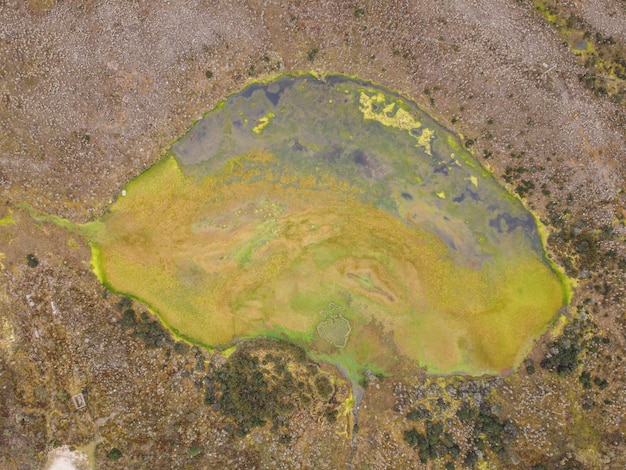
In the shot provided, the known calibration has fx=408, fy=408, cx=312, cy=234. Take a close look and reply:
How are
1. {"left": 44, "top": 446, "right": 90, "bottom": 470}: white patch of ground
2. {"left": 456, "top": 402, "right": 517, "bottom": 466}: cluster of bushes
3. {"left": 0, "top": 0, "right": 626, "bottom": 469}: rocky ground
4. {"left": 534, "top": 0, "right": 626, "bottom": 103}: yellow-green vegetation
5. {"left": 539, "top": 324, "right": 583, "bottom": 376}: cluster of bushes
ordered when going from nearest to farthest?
{"left": 44, "top": 446, "right": 90, "bottom": 470}: white patch of ground, {"left": 456, "top": 402, "right": 517, "bottom": 466}: cluster of bushes, {"left": 0, "top": 0, "right": 626, "bottom": 469}: rocky ground, {"left": 539, "top": 324, "right": 583, "bottom": 376}: cluster of bushes, {"left": 534, "top": 0, "right": 626, "bottom": 103}: yellow-green vegetation

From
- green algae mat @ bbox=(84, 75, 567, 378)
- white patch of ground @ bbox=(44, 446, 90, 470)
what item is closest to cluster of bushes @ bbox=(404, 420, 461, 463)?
green algae mat @ bbox=(84, 75, 567, 378)

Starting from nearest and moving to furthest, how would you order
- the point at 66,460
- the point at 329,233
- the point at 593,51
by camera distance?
1. the point at 66,460
2. the point at 593,51
3. the point at 329,233

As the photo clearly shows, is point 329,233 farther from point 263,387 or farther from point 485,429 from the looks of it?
point 485,429

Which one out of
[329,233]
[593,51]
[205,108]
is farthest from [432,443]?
[593,51]

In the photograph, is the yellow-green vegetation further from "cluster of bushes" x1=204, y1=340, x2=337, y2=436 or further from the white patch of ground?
the white patch of ground

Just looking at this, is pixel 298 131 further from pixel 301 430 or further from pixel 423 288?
pixel 301 430
